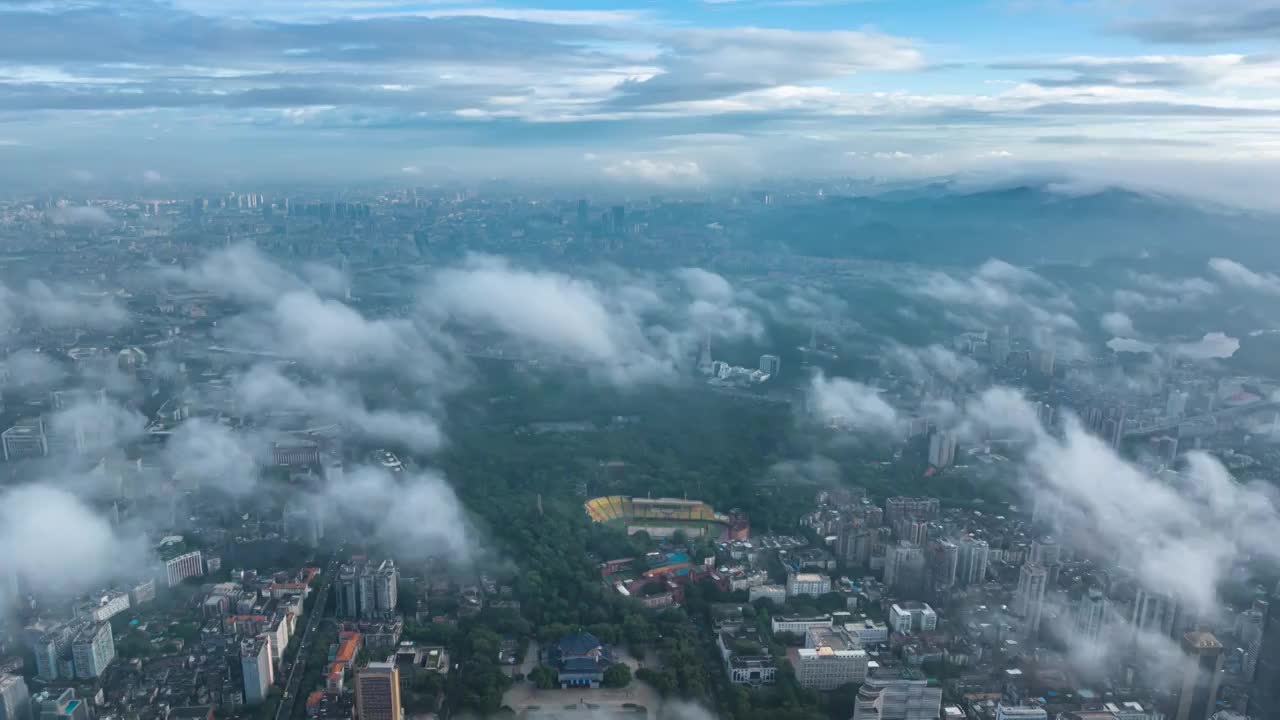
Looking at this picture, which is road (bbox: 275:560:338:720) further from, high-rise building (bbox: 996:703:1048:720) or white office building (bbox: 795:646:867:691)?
high-rise building (bbox: 996:703:1048:720)

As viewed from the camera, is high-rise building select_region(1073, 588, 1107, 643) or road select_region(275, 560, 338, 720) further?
high-rise building select_region(1073, 588, 1107, 643)

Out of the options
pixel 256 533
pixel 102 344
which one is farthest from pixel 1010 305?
pixel 102 344

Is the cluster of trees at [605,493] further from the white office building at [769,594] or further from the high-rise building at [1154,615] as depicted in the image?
the high-rise building at [1154,615]

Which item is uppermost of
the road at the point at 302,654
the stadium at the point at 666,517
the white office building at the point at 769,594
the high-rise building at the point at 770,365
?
the high-rise building at the point at 770,365

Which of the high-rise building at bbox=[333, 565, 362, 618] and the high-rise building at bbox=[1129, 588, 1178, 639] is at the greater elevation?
the high-rise building at bbox=[1129, 588, 1178, 639]

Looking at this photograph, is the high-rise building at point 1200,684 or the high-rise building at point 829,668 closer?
the high-rise building at point 1200,684

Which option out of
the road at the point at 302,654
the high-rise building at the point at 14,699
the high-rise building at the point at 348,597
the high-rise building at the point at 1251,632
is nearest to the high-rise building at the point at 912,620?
the high-rise building at the point at 1251,632

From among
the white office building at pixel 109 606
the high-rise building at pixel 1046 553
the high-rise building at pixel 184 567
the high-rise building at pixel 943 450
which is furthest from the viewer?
the high-rise building at pixel 943 450

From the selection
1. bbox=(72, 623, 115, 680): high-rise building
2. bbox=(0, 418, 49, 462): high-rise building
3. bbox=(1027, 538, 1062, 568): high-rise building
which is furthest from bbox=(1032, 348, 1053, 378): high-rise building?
bbox=(0, 418, 49, 462): high-rise building
